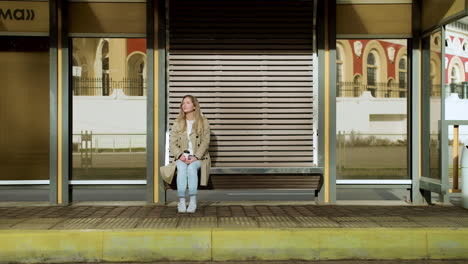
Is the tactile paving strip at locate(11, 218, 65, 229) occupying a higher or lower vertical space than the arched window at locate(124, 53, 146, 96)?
lower

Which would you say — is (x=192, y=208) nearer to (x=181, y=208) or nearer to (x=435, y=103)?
(x=181, y=208)

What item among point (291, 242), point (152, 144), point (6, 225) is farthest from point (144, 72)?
point (291, 242)

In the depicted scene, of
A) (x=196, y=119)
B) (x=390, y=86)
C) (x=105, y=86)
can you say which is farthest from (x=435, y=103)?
(x=105, y=86)

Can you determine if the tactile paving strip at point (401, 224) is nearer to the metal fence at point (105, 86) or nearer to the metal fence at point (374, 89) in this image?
the metal fence at point (374, 89)

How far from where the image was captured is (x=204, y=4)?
805 cm

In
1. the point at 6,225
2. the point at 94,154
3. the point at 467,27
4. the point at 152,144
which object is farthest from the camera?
the point at 94,154

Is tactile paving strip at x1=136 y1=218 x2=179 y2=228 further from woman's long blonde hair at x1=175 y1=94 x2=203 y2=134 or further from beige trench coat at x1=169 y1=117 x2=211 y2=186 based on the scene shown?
woman's long blonde hair at x1=175 y1=94 x2=203 y2=134

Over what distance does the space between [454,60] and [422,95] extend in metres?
1.97

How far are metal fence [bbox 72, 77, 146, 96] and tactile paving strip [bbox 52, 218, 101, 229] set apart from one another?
2576 mm

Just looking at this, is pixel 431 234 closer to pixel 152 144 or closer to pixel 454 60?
pixel 152 144

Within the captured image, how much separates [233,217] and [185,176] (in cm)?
102

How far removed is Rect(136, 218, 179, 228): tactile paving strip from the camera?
5953 mm

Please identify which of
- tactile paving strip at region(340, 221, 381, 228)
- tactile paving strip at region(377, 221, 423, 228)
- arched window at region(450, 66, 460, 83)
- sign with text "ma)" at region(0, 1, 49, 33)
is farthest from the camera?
arched window at region(450, 66, 460, 83)

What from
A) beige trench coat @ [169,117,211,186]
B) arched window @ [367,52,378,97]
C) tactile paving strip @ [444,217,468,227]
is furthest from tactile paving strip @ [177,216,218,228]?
arched window @ [367,52,378,97]
